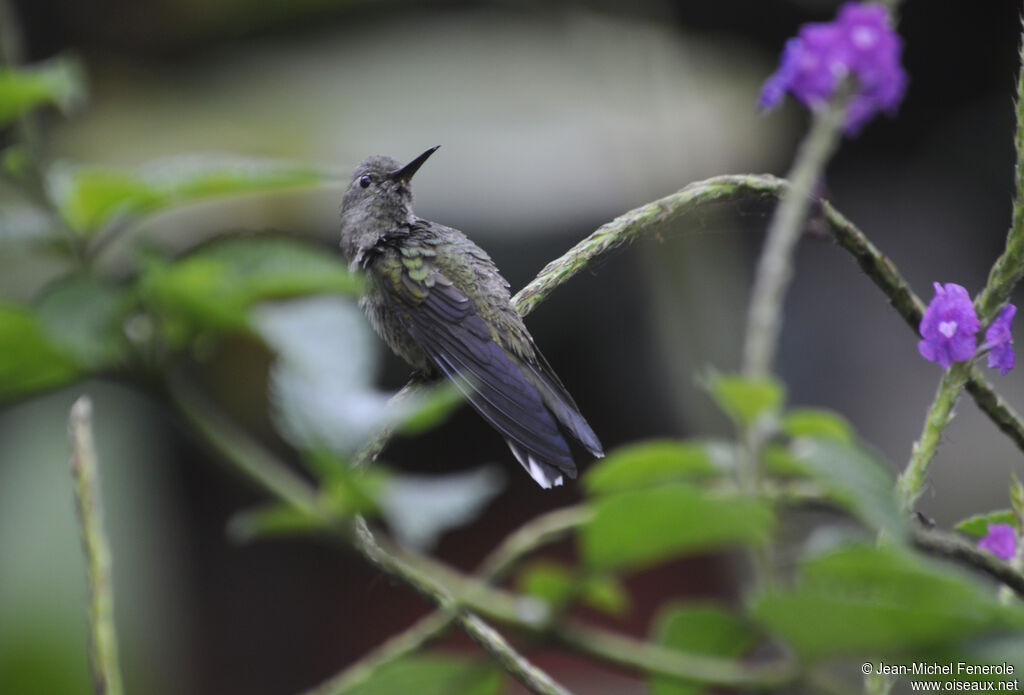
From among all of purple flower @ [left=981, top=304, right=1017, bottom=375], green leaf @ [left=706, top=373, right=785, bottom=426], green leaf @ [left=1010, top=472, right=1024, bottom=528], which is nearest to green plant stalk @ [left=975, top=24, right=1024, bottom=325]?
purple flower @ [left=981, top=304, right=1017, bottom=375]

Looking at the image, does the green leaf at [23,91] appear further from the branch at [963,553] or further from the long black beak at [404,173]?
the long black beak at [404,173]

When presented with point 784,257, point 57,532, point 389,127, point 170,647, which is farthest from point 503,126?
point 784,257

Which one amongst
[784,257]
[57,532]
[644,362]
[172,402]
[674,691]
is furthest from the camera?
[644,362]

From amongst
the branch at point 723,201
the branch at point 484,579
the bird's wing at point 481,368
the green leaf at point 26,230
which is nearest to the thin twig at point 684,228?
the branch at point 723,201

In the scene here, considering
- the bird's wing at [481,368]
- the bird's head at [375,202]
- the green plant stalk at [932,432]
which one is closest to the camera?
the green plant stalk at [932,432]

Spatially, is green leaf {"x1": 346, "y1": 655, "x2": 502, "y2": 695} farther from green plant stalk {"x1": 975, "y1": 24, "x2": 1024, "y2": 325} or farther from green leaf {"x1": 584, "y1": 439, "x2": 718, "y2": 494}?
green plant stalk {"x1": 975, "y1": 24, "x2": 1024, "y2": 325}

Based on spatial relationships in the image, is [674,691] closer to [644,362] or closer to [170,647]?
[170,647]
